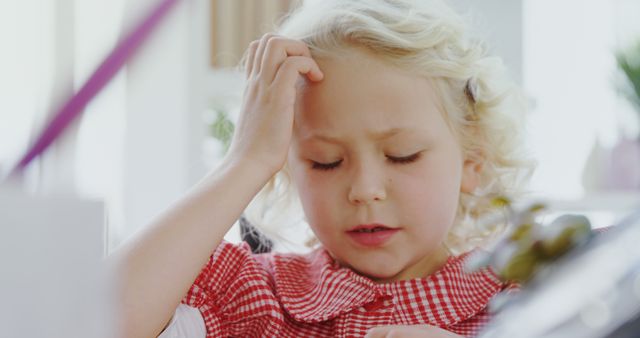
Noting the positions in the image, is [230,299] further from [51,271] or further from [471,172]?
[51,271]

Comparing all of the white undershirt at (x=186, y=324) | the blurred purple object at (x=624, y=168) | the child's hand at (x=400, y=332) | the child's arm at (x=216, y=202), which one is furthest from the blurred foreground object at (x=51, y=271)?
the blurred purple object at (x=624, y=168)

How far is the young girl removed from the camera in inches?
39.8

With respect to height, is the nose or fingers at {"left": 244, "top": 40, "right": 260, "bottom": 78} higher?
fingers at {"left": 244, "top": 40, "right": 260, "bottom": 78}

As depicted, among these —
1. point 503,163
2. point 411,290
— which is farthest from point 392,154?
point 503,163

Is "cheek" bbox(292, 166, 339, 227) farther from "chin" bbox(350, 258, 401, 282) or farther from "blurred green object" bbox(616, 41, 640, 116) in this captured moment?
"blurred green object" bbox(616, 41, 640, 116)

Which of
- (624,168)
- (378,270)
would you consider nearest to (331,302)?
(378,270)

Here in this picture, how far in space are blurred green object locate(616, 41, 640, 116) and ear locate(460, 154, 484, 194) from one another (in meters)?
Result: 2.35

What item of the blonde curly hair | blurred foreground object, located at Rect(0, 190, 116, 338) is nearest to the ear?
the blonde curly hair

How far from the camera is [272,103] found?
3.43ft

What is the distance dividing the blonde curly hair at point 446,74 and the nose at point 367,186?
0.14 m

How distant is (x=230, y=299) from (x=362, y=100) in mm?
288

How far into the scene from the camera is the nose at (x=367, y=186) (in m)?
0.99

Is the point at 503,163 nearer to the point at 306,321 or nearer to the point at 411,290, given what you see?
the point at 411,290

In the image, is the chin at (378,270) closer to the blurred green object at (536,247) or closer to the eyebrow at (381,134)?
the eyebrow at (381,134)
